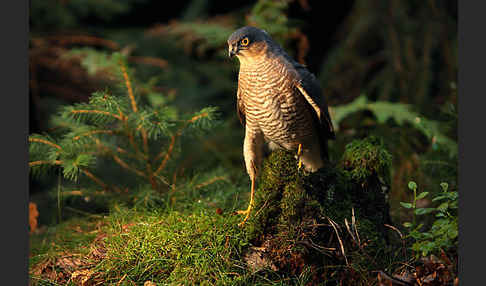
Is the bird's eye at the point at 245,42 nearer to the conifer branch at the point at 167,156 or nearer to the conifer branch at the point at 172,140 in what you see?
the conifer branch at the point at 172,140

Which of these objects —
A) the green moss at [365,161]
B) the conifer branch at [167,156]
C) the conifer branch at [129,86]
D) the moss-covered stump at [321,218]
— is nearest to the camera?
the moss-covered stump at [321,218]

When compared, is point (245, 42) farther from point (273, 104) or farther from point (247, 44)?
point (273, 104)

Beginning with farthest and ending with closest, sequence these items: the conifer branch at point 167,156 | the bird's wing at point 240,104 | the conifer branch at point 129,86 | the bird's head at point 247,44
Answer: the conifer branch at point 167,156 < the conifer branch at point 129,86 < the bird's wing at point 240,104 < the bird's head at point 247,44

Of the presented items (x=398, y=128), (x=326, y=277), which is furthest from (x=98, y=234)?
(x=398, y=128)

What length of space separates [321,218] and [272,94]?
0.72 metres

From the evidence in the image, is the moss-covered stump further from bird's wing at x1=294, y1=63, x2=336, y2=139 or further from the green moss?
bird's wing at x1=294, y1=63, x2=336, y2=139

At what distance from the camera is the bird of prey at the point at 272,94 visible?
2215 mm

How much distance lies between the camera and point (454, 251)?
1.90 metres

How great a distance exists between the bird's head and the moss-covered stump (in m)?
0.58

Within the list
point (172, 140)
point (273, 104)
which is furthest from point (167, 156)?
point (273, 104)

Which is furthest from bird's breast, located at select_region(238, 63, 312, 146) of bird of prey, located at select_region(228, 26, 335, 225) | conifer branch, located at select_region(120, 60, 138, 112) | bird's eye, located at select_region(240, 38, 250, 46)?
conifer branch, located at select_region(120, 60, 138, 112)

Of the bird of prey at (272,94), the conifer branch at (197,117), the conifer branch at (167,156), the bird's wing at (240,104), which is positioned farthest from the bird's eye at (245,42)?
the conifer branch at (167,156)

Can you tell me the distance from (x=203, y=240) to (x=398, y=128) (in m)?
2.38

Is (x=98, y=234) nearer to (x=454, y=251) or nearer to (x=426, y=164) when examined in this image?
(x=454, y=251)
